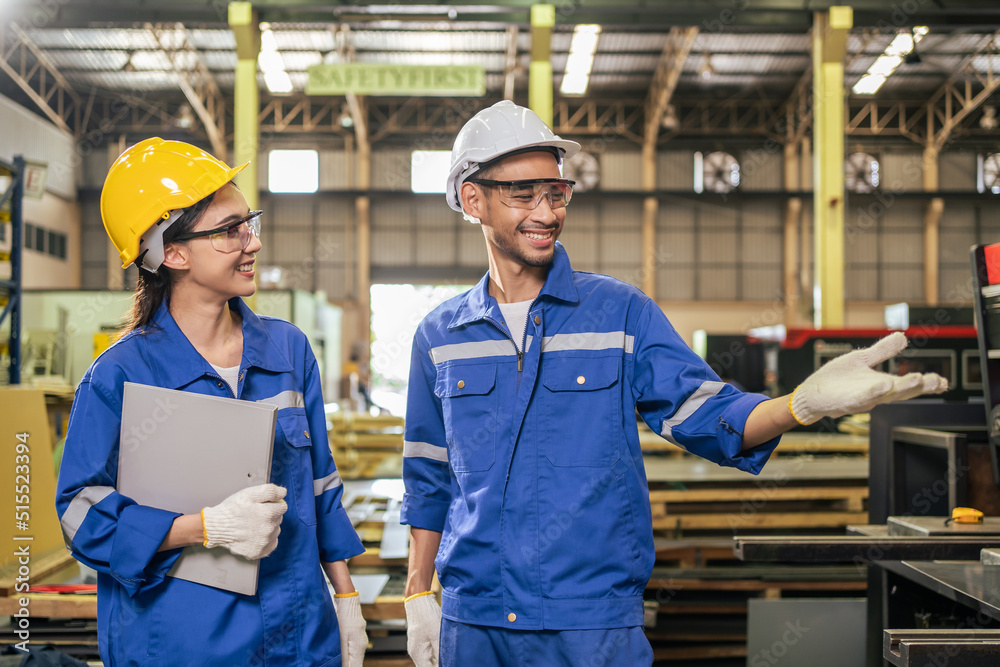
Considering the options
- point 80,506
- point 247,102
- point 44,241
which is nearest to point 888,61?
point 247,102

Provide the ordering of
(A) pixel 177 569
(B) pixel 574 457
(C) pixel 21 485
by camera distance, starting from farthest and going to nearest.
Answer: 1. (C) pixel 21 485
2. (B) pixel 574 457
3. (A) pixel 177 569

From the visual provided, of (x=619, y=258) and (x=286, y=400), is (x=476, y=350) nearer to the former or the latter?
(x=286, y=400)

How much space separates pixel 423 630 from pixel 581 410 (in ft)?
2.47

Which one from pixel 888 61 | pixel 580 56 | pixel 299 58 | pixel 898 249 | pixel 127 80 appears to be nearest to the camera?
pixel 580 56

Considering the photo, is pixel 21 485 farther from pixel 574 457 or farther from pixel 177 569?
pixel 574 457

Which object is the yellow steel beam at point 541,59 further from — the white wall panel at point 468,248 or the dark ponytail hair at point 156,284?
the white wall panel at point 468,248

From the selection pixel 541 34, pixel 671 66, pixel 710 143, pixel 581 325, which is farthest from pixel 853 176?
pixel 581 325

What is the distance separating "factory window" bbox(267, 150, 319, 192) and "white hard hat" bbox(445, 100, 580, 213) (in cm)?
1857

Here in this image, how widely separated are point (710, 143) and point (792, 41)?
338 centimetres

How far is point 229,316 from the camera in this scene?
1894 millimetres

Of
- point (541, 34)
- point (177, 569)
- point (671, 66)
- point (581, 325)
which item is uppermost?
point (671, 66)

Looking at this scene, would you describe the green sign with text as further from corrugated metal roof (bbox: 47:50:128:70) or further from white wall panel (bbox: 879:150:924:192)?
white wall panel (bbox: 879:150:924:192)

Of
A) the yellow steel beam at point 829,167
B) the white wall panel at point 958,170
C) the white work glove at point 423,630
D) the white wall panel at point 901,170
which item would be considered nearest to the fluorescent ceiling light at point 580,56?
the yellow steel beam at point 829,167

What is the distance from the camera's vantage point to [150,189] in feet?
5.74
